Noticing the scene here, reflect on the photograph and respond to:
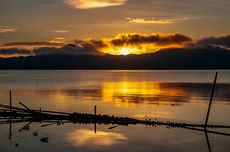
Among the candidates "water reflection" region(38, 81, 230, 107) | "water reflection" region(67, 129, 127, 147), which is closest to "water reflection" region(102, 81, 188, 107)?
"water reflection" region(38, 81, 230, 107)

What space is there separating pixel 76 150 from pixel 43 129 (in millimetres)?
9636

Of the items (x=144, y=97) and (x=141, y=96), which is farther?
(x=141, y=96)

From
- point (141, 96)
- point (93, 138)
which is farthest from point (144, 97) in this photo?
point (93, 138)

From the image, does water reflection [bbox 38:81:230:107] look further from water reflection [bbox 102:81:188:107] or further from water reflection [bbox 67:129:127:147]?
water reflection [bbox 67:129:127:147]

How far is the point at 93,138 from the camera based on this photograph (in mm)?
35781

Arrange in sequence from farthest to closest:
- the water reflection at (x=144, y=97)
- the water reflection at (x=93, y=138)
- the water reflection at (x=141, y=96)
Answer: the water reflection at (x=141, y=96), the water reflection at (x=144, y=97), the water reflection at (x=93, y=138)

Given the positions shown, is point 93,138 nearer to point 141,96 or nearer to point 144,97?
point 144,97

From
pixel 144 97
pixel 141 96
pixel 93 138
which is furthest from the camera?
pixel 141 96

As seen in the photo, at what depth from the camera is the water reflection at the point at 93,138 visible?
1325 inches

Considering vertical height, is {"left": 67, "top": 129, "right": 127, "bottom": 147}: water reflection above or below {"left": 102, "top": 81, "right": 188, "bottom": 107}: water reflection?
below

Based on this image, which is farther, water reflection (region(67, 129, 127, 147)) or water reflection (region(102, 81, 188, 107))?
water reflection (region(102, 81, 188, 107))

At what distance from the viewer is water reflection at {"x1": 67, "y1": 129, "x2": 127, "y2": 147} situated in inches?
1325

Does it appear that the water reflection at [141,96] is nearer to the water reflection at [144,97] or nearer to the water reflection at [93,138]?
the water reflection at [144,97]

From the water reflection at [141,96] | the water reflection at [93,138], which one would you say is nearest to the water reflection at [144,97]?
the water reflection at [141,96]
